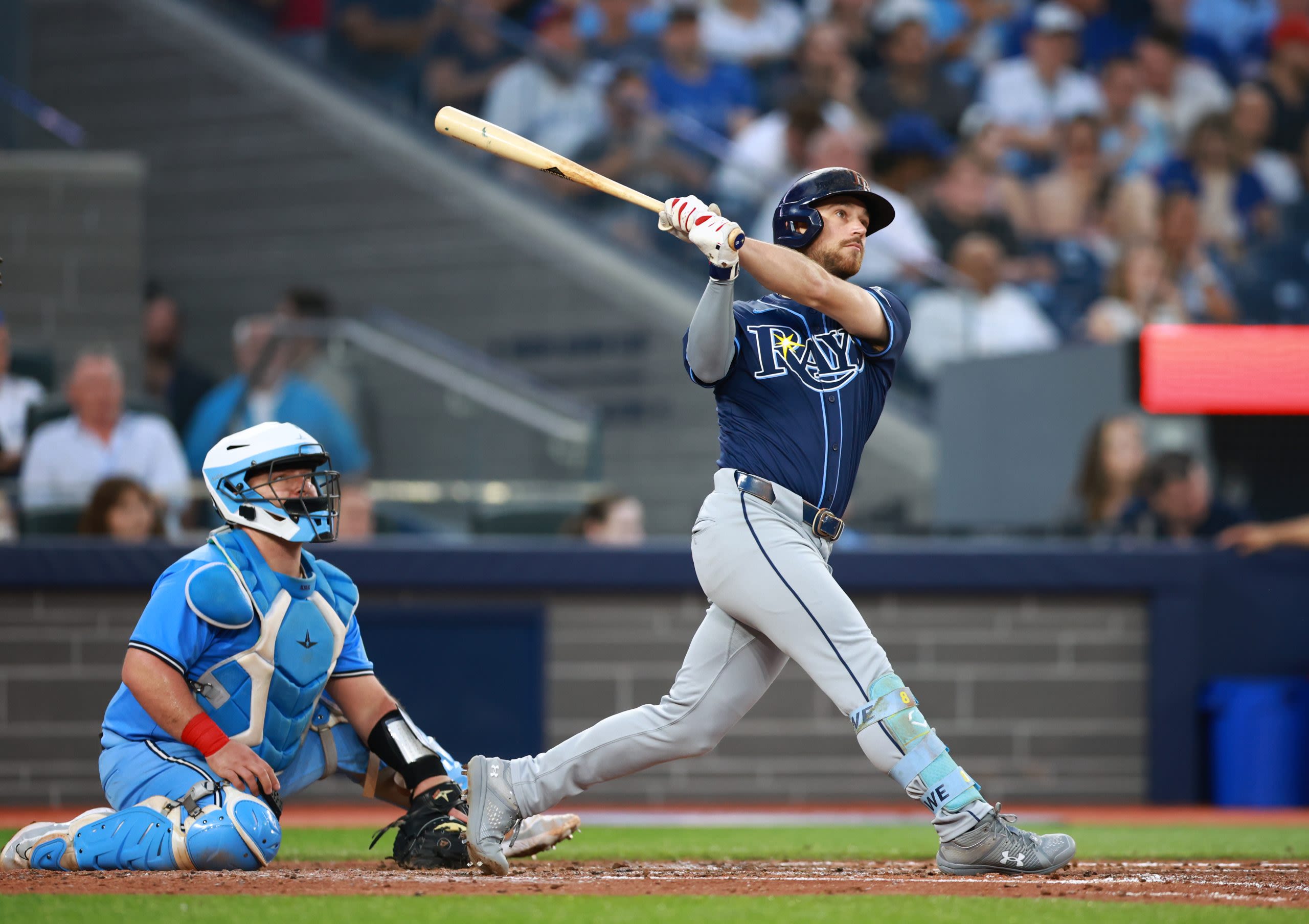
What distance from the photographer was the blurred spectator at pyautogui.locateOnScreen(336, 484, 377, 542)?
27.2 ft

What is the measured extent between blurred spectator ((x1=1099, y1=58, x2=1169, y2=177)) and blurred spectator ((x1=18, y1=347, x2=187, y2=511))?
25.8 ft

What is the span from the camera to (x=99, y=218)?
10.8m

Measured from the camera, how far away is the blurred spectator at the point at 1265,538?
7.83 metres

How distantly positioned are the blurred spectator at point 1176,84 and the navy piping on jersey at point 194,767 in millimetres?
10949

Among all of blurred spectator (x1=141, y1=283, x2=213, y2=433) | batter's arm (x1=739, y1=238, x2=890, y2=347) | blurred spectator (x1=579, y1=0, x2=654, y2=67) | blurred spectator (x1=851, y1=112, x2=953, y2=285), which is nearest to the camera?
batter's arm (x1=739, y1=238, x2=890, y2=347)

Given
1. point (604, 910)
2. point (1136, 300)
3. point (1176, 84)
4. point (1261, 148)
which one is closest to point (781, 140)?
point (1136, 300)

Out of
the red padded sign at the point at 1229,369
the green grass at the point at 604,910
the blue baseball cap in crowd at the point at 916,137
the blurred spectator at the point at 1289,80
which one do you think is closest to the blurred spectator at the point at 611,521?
the red padded sign at the point at 1229,369

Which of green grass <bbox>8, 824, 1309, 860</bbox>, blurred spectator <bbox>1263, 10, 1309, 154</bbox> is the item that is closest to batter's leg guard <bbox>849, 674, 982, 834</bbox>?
green grass <bbox>8, 824, 1309, 860</bbox>

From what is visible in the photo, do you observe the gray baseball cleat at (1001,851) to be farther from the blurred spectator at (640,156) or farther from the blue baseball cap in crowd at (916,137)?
the blue baseball cap in crowd at (916,137)

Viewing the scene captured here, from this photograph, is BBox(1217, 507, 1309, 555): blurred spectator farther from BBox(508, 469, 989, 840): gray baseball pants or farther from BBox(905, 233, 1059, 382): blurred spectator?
BBox(508, 469, 989, 840): gray baseball pants

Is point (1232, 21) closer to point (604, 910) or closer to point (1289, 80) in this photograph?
point (1289, 80)

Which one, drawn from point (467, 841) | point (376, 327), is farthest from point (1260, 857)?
point (376, 327)

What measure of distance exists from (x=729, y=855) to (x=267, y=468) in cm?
192

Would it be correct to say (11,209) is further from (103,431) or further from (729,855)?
(729,855)
